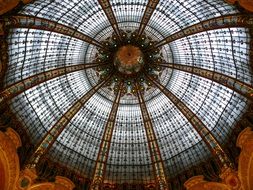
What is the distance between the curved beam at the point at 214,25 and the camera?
63.7ft

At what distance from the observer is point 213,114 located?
23969mm

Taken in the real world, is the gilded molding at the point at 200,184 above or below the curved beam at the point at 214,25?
below

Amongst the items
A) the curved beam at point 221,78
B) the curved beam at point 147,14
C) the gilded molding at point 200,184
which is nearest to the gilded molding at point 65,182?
the gilded molding at point 200,184

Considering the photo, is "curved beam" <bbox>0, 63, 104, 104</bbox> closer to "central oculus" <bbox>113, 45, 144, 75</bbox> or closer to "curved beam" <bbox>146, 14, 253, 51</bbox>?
"central oculus" <bbox>113, 45, 144, 75</bbox>

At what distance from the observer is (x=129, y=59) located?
81.5ft

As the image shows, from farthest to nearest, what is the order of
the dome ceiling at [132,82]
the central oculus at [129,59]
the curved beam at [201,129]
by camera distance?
the central oculus at [129,59], the dome ceiling at [132,82], the curved beam at [201,129]

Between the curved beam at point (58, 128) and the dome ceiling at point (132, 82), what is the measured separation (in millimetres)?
223

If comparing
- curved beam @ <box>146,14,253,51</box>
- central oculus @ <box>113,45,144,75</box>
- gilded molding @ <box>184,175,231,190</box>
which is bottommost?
gilded molding @ <box>184,175,231,190</box>

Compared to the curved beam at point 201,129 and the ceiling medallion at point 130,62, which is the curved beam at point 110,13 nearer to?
the ceiling medallion at point 130,62

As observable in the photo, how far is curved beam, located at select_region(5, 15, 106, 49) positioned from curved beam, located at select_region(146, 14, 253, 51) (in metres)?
Result: 4.88

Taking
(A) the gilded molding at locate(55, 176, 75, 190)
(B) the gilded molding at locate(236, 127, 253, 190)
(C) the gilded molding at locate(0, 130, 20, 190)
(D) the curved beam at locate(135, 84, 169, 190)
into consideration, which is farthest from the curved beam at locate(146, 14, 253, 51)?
(C) the gilded molding at locate(0, 130, 20, 190)

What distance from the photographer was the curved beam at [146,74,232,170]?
70.0 ft

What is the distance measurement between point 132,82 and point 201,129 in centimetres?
623

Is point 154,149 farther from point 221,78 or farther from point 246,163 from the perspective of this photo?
point 221,78
